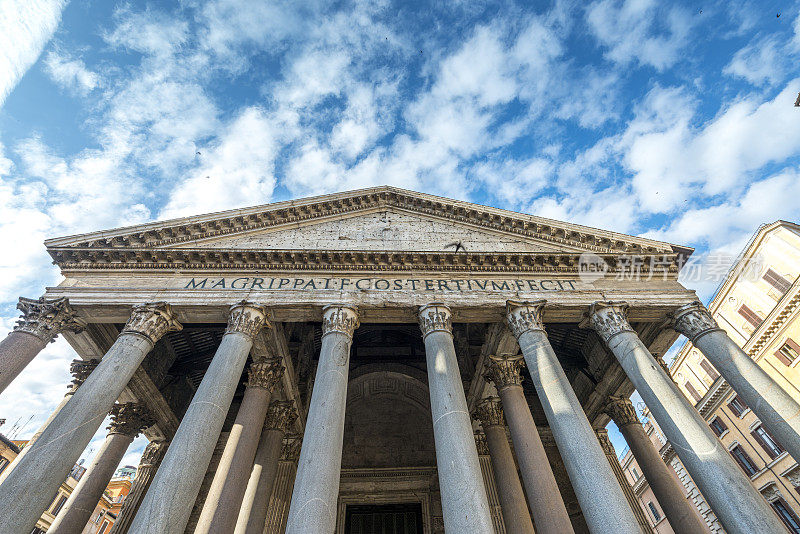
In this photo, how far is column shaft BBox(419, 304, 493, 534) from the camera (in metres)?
6.09

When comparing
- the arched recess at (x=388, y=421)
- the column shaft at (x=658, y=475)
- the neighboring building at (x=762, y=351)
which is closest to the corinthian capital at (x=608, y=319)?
the column shaft at (x=658, y=475)

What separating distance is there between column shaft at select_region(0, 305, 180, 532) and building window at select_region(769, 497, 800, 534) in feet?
88.4

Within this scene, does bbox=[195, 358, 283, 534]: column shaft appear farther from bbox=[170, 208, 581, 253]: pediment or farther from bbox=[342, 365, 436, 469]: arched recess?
bbox=[342, 365, 436, 469]: arched recess

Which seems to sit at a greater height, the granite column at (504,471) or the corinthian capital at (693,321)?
the corinthian capital at (693,321)

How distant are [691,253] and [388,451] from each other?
37.5 feet

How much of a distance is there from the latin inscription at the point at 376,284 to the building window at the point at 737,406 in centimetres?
1866

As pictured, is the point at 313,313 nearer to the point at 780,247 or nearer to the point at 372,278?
the point at 372,278

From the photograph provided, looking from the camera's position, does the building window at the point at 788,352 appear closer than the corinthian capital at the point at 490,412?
No

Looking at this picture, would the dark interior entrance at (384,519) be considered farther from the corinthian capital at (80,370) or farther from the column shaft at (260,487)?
the corinthian capital at (80,370)

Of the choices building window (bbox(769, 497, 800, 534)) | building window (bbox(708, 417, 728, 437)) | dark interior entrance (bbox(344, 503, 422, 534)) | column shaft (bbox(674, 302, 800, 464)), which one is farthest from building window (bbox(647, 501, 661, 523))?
column shaft (bbox(674, 302, 800, 464))

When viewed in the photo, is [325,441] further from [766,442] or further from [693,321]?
[766,442]

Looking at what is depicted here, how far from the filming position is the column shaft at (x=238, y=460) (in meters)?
8.27

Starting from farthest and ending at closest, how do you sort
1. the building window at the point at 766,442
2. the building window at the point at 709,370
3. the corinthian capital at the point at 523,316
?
the building window at the point at 709,370, the building window at the point at 766,442, the corinthian capital at the point at 523,316

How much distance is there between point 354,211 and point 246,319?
17.5 ft
